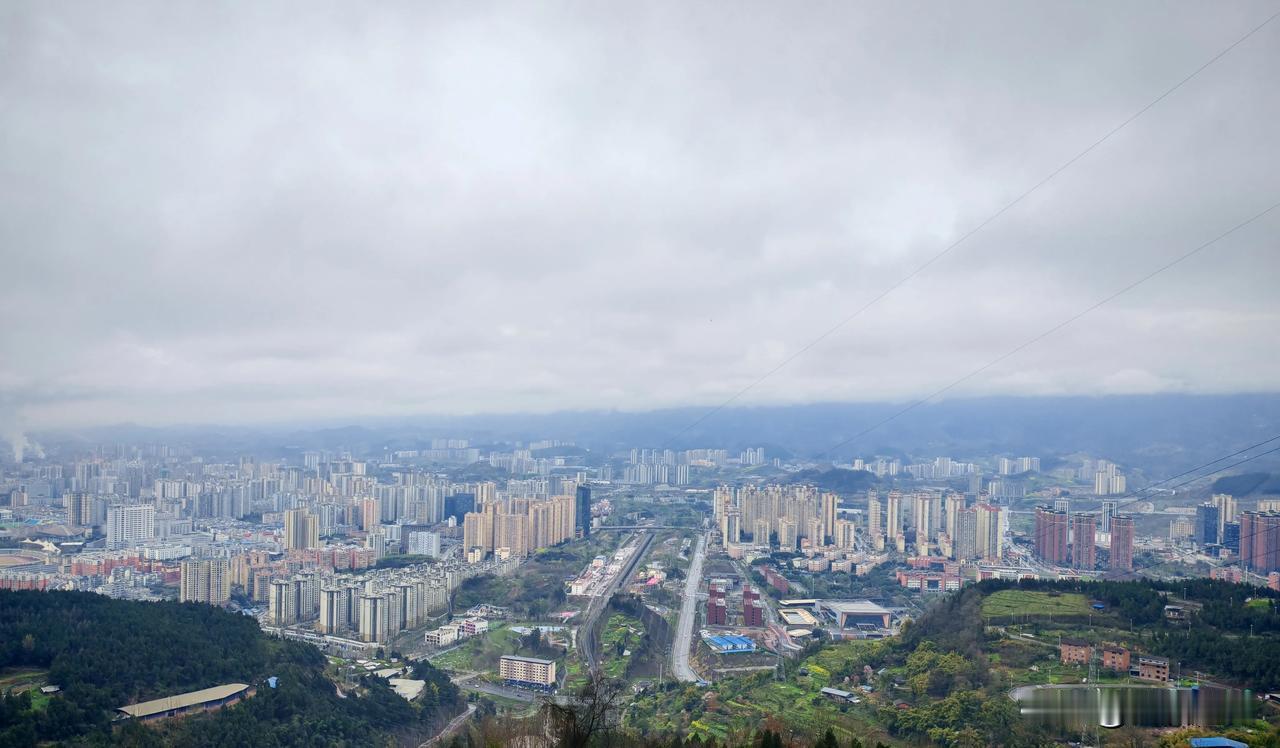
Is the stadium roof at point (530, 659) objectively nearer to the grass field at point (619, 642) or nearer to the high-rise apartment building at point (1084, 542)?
the grass field at point (619, 642)

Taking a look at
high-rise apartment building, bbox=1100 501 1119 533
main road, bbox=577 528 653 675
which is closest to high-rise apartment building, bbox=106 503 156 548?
main road, bbox=577 528 653 675

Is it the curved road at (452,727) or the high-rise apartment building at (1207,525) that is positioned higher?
the high-rise apartment building at (1207,525)

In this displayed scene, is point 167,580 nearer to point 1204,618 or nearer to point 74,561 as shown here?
point 74,561

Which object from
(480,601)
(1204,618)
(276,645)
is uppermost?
(1204,618)

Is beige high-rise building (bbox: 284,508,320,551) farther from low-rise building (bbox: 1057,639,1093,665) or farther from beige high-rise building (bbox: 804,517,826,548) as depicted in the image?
low-rise building (bbox: 1057,639,1093,665)

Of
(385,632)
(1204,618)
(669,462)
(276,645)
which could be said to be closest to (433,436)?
(669,462)

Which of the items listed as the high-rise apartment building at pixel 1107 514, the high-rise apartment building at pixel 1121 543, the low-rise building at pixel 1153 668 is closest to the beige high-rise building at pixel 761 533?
the high-rise apartment building at pixel 1107 514

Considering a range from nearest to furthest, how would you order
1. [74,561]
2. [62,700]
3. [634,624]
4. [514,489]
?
[62,700] → [634,624] → [74,561] → [514,489]
